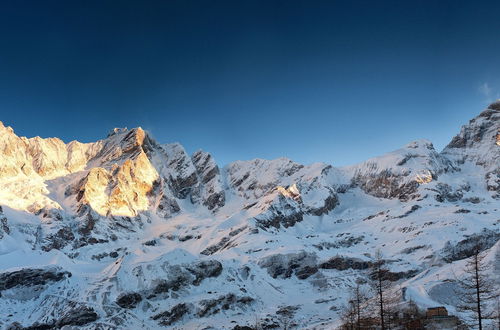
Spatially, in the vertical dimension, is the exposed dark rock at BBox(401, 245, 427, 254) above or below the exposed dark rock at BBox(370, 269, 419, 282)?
above

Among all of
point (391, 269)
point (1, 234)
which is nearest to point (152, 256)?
point (1, 234)

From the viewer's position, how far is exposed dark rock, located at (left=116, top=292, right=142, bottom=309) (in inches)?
5507

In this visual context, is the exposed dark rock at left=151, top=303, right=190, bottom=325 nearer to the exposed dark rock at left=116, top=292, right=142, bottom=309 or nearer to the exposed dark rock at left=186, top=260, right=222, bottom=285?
the exposed dark rock at left=116, top=292, right=142, bottom=309

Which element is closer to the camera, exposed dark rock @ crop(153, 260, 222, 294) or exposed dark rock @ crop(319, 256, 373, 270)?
exposed dark rock @ crop(153, 260, 222, 294)

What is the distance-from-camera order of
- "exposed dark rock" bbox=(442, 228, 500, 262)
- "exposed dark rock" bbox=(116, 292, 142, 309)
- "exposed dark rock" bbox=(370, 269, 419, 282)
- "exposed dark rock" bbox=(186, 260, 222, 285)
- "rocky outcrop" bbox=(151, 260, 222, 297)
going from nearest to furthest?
1. "exposed dark rock" bbox=(116, 292, 142, 309)
2. "rocky outcrop" bbox=(151, 260, 222, 297)
3. "exposed dark rock" bbox=(186, 260, 222, 285)
4. "exposed dark rock" bbox=(370, 269, 419, 282)
5. "exposed dark rock" bbox=(442, 228, 500, 262)

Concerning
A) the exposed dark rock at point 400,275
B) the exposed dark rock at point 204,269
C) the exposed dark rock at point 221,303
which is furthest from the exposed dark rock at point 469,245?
the exposed dark rock at point 204,269

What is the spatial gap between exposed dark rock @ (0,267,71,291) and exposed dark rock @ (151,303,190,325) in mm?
38486

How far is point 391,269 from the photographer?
168 meters

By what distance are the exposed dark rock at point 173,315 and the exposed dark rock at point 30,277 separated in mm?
38486

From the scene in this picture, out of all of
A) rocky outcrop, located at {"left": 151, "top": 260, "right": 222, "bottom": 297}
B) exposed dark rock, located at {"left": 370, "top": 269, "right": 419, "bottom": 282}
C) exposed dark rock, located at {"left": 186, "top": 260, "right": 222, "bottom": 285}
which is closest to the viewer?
rocky outcrop, located at {"left": 151, "top": 260, "right": 222, "bottom": 297}

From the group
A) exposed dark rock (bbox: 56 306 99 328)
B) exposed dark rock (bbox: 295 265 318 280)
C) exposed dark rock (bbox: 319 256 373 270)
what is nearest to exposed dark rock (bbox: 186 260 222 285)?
exposed dark rock (bbox: 295 265 318 280)

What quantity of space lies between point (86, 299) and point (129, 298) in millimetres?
12528

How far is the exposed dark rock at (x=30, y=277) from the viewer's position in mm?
144000

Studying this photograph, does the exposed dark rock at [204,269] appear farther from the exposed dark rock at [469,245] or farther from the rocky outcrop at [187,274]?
the exposed dark rock at [469,245]
